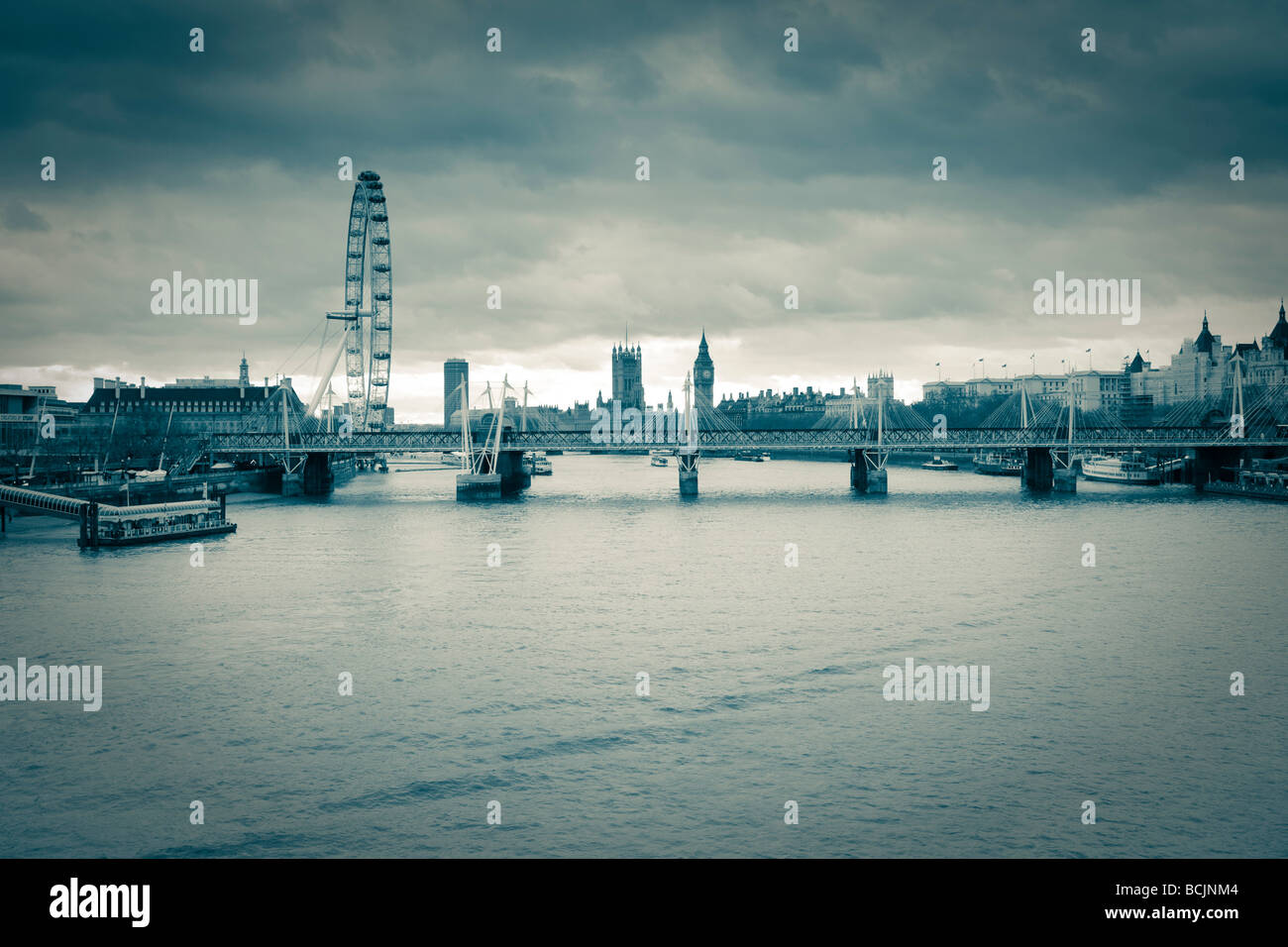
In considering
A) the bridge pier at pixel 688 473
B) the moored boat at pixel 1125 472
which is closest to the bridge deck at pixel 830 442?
the bridge pier at pixel 688 473

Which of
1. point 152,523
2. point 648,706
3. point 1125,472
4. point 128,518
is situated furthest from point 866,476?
point 648,706

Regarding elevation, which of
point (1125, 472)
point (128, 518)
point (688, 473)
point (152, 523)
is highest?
point (688, 473)

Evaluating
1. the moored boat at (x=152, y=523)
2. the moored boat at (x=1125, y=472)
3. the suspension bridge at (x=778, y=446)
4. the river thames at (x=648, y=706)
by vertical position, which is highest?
the suspension bridge at (x=778, y=446)

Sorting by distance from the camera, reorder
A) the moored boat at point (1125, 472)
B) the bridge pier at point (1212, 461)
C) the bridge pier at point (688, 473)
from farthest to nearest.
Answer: the moored boat at point (1125, 472)
the bridge pier at point (1212, 461)
the bridge pier at point (688, 473)

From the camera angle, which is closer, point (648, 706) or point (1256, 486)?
point (648, 706)

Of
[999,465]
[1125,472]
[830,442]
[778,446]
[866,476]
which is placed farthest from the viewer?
[999,465]

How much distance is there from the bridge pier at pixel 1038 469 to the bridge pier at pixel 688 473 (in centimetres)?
2232

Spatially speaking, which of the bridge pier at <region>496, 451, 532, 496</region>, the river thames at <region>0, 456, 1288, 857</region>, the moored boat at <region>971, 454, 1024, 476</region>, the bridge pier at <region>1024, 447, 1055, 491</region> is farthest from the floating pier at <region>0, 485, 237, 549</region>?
the moored boat at <region>971, 454, 1024, 476</region>

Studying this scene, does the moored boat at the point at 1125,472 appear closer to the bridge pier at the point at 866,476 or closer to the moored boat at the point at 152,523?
the bridge pier at the point at 866,476

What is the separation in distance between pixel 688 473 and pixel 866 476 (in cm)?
1175

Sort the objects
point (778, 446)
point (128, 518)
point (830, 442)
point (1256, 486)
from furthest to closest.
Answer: point (830, 442) < point (778, 446) < point (1256, 486) < point (128, 518)

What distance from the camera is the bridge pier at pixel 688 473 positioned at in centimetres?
6444

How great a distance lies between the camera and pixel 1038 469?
6838cm

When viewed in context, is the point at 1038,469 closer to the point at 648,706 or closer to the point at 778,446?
the point at 778,446
